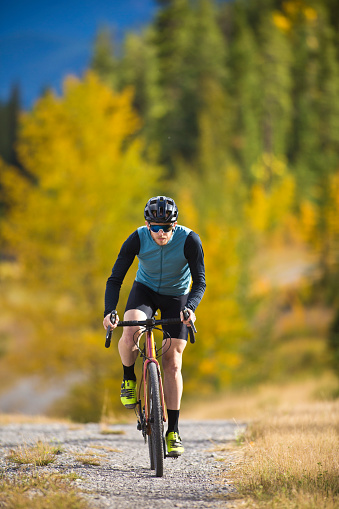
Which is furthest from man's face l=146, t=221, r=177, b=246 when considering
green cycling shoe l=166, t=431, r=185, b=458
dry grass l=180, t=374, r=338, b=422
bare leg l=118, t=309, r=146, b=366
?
dry grass l=180, t=374, r=338, b=422

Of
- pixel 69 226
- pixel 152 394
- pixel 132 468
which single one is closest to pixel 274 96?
pixel 69 226

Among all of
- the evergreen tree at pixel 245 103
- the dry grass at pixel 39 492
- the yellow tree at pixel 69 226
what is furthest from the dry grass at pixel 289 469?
the evergreen tree at pixel 245 103

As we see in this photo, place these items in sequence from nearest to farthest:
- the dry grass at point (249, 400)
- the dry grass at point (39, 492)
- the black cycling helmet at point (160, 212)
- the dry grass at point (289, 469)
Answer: the dry grass at point (39, 492)
the dry grass at point (289, 469)
the black cycling helmet at point (160, 212)
the dry grass at point (249, 400)

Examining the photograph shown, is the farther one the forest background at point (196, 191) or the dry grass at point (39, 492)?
the forest background at point (196, 191)

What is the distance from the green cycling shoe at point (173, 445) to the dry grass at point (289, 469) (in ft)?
1.71

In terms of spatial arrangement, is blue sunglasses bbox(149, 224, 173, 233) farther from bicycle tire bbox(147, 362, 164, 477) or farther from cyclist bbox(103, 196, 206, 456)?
bicycle tire bbox(147, 362, 164, 477)

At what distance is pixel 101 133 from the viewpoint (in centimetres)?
1678

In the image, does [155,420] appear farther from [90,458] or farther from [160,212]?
[160,212]

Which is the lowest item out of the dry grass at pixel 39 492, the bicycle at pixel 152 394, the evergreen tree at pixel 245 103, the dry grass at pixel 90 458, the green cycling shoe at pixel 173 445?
the dry grass at pixel 39 492

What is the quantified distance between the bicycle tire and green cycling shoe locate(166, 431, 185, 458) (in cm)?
16

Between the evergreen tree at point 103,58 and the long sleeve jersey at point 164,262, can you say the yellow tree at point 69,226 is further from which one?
the evergreen tree at point 103,58

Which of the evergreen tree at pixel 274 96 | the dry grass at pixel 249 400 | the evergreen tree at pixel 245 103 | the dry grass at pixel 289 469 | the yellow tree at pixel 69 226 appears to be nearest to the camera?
the dry grass at pixel 289 469

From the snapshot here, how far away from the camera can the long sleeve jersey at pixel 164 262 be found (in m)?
4.81

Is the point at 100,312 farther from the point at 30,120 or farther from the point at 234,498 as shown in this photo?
the point at 234,498
